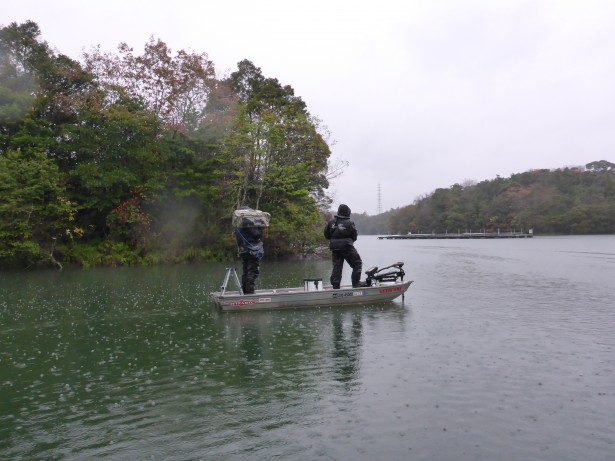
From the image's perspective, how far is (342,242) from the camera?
15.5 metres

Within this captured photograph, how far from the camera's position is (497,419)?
249 inches

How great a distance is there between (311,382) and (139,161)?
32.1 m

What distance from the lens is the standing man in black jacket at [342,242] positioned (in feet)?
50.7

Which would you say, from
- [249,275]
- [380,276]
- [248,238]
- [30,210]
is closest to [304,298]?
[249,275]

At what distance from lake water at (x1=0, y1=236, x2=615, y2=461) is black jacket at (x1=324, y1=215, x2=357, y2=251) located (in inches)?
84.0

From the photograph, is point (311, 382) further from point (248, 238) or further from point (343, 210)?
point (343, 210)

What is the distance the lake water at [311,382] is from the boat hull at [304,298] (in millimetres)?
352

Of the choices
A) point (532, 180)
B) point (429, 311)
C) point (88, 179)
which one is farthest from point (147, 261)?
point (532, 180)

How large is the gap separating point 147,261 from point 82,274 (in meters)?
7.61

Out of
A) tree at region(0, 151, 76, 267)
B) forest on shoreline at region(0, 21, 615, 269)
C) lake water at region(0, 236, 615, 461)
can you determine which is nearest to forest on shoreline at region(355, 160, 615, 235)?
forest on shoreline at region(0, 21, 615, 269)

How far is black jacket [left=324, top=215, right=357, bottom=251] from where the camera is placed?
50.6 feet

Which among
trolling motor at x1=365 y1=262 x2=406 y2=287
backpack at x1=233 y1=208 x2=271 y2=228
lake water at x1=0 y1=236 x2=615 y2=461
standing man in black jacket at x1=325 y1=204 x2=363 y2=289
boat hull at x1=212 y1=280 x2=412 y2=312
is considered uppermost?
backpack at x1=233 y1=208 x2=271 y2=228

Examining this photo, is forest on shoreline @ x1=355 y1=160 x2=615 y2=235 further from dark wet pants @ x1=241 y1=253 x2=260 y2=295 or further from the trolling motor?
dark wet pants @ x1=241 y1=253 x2=260 y2=295

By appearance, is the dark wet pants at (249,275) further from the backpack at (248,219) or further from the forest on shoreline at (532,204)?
the forest on shoreline at (532,204)
